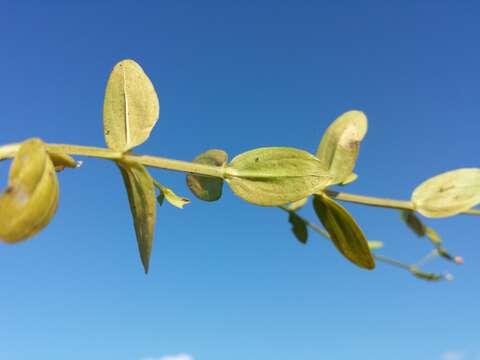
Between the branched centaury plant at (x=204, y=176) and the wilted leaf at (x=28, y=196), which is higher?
the branched centaury plant at (x=204, y=176)

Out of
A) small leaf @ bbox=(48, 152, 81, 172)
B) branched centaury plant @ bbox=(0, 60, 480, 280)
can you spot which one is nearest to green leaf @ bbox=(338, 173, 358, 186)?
branched centaury plant @ bbox=(0, 60, 480, 280)

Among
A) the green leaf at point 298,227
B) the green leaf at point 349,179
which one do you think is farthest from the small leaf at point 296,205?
the green leaf at point 349,179

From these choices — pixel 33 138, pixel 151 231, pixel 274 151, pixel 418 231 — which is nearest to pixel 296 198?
pixel 274 151

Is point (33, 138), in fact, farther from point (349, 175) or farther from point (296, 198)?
point (349, 175)

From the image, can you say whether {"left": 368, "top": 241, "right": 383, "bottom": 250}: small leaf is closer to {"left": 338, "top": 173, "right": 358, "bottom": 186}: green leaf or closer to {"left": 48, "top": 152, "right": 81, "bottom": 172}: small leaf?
{"left": 338, "top": 173, "right": 358, "bottom": 186}: green leaf

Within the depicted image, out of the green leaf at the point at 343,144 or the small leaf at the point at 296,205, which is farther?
the small leaf at the point at 296,205

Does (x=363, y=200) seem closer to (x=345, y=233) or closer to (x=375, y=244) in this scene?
(x=345, y=233)

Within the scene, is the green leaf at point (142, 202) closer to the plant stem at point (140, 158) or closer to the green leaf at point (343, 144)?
the plant stem at point (140, 158)

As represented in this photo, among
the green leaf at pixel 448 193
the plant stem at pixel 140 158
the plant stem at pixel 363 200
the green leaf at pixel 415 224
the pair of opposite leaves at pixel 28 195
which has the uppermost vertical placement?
the green leaf at pixel 415 224
